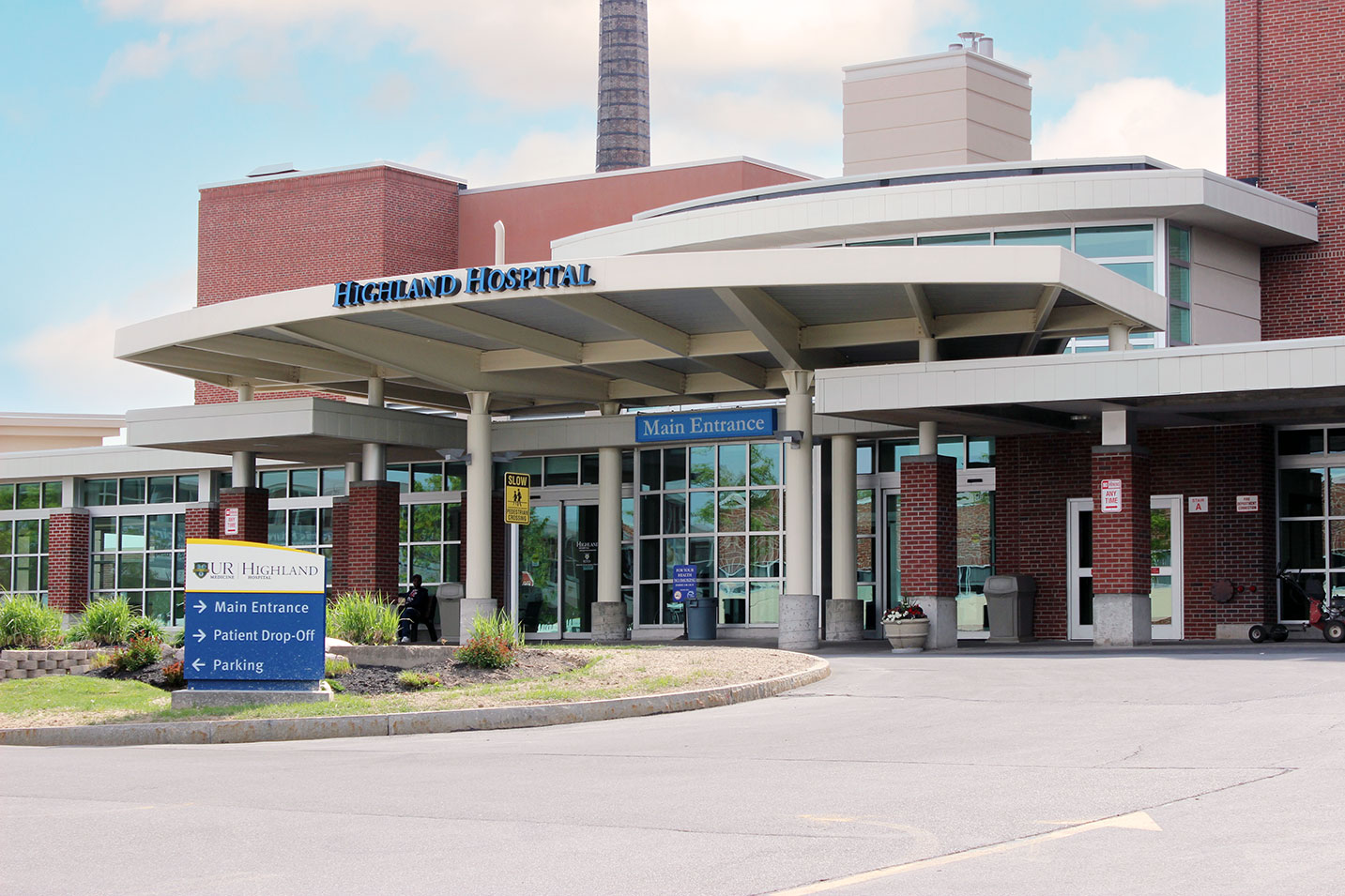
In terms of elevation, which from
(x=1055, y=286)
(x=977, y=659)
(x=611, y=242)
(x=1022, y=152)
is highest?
(x=1022, y=152)

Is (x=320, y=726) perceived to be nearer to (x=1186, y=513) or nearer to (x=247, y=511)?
(x=1186, y=513)

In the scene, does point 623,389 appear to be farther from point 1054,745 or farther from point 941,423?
point 1054,745

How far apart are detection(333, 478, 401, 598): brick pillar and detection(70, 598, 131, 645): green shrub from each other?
8367mm

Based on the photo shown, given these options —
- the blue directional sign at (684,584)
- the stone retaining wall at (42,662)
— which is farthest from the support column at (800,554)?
the stone retaining wall at (42,662)

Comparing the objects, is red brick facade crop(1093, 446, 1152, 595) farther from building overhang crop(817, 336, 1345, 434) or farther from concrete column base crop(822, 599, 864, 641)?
concrete column base crop(822, 599, 864, 641)

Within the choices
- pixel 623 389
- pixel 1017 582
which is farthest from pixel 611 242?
pixel 1017 582

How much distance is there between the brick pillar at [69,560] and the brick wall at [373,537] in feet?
39.7

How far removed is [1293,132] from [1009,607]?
35.9 feet

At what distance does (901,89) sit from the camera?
4006 centimetres

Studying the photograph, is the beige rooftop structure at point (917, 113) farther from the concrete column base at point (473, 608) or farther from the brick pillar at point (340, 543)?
the concrete column base at point (473, 608)

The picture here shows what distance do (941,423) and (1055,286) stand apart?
5.31 m

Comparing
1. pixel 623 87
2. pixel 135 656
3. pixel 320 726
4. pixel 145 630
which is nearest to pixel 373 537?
pixel 145 630

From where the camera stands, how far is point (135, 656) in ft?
62.5

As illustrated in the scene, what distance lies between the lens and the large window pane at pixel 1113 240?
2594 cm
